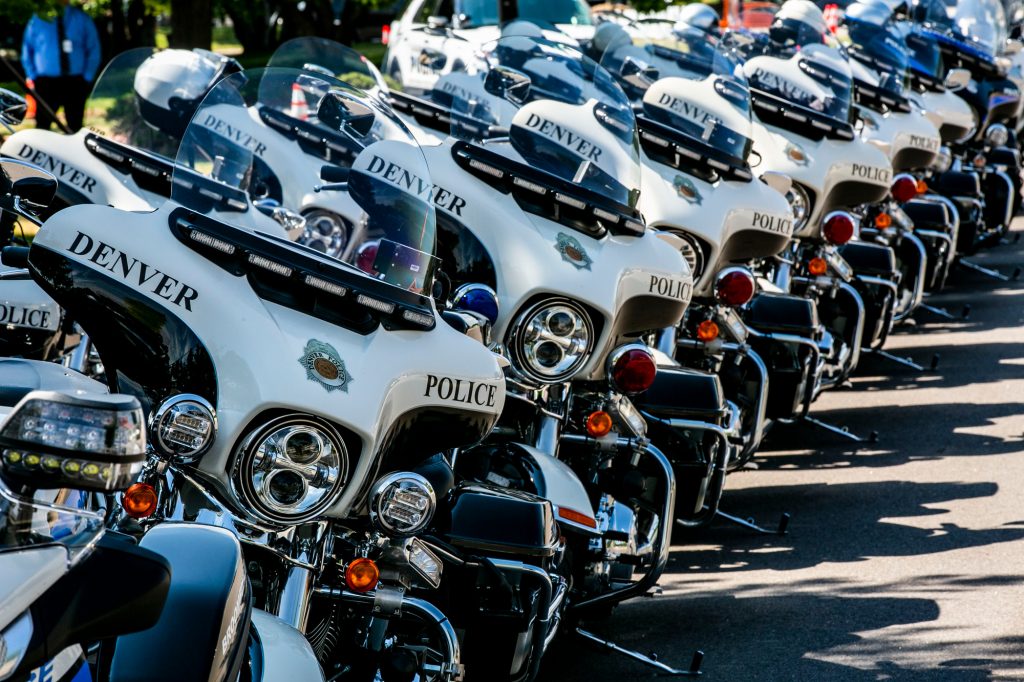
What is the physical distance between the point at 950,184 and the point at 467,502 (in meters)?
9.50

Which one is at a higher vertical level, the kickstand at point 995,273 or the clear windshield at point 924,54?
the clear windshield at point 924,54

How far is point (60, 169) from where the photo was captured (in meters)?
6.35

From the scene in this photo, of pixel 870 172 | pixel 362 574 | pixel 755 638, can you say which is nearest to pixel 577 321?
pixel 755 638

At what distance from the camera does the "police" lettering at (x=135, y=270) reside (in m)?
3.60

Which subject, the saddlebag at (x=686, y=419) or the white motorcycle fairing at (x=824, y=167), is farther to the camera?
the white motorcycle fairing at (x=824, y=167)

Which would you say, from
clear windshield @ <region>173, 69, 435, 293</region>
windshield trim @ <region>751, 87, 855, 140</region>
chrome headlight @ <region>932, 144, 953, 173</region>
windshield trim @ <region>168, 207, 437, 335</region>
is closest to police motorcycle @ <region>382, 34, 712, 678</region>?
clear windshield @ <region>173, 69, 435, 293</region>

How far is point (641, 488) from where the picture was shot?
5.52 meters

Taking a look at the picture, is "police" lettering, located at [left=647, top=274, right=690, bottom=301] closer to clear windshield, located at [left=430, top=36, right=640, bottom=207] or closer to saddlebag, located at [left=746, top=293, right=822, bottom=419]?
clear windshield, located at [left=430, top=36, right=640, bottom=207]

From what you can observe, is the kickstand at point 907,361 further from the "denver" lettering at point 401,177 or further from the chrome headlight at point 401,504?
the chrome headlight at point 401,504

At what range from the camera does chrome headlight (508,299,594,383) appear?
17.4 ft

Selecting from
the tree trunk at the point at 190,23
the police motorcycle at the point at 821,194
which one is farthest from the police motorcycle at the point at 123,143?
the tree trunk at the point at 190,23

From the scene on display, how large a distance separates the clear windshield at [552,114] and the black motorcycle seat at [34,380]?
7.74 feet

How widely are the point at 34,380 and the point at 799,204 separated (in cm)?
600

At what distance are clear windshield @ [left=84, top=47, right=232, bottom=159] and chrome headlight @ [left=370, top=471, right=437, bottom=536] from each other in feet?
9.27
